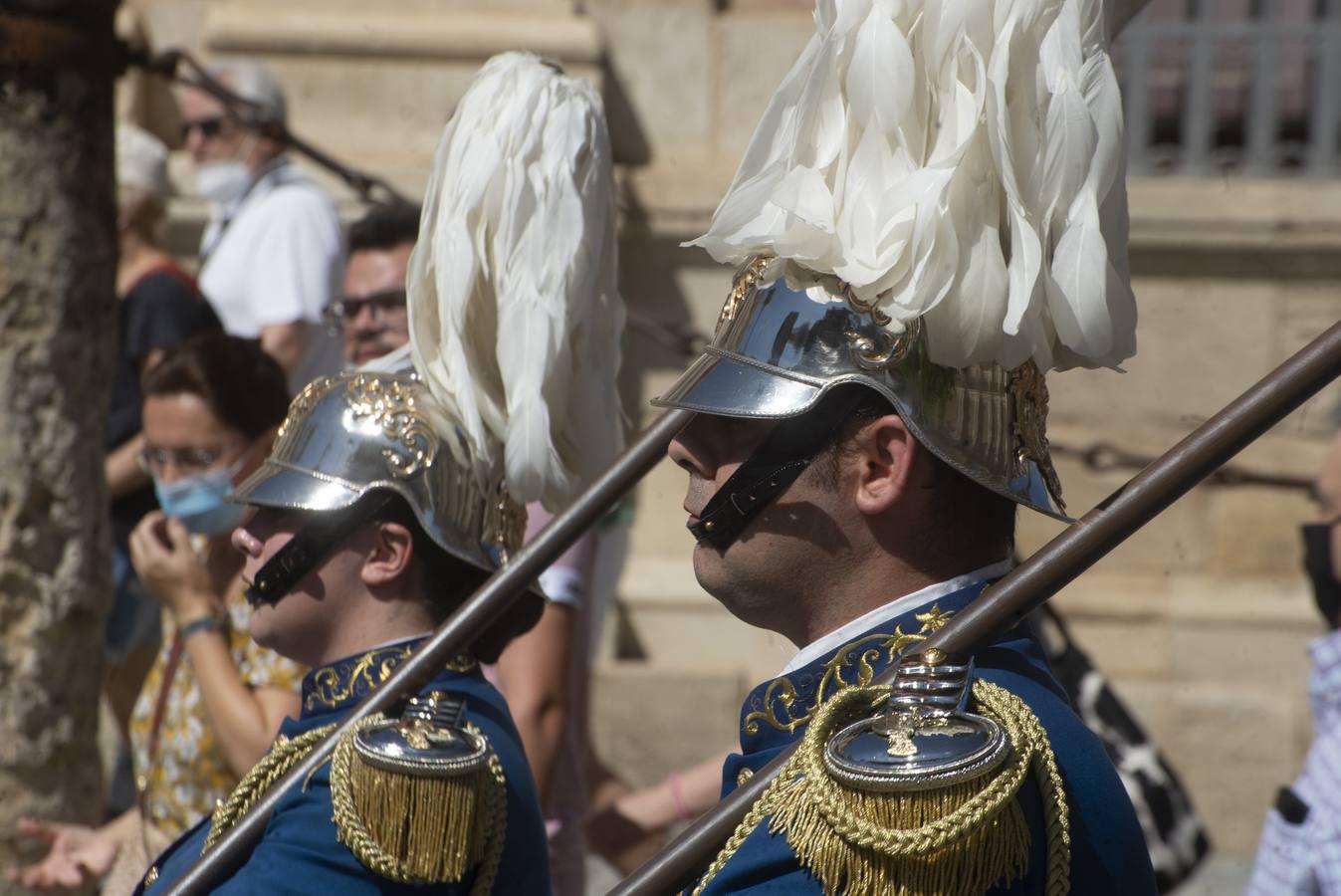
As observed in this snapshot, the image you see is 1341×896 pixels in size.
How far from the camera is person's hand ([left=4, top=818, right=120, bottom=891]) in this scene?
3.88m

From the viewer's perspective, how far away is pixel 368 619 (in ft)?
9.62

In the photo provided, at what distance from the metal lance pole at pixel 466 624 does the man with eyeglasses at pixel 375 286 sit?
1236 millimetres

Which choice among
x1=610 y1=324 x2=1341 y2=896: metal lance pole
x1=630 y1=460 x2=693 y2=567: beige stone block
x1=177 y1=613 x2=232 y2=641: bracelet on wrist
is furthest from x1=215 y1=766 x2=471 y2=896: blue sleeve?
x1=630 y1=460 x2=693 y2=567: beige stone block

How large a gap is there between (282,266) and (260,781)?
285cm

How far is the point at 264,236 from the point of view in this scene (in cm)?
560

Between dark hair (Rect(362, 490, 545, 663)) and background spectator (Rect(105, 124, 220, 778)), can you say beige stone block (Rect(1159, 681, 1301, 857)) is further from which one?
dark hair (Rect(362, 490, 545, 663))

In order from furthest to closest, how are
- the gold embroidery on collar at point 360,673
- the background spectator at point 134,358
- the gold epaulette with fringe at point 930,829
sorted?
the background spectator at point 134,358
the gold embroidery on collar at point 360,673
the gold epaulette with fringe at point 930,829

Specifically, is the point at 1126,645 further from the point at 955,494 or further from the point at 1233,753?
the point at 955,494

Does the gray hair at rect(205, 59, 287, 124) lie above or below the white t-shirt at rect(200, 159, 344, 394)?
above

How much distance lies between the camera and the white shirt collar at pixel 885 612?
86.5 inches

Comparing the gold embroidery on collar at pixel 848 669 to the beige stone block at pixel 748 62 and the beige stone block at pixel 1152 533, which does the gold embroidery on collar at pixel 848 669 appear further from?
the beige stone block at pixel 748 62

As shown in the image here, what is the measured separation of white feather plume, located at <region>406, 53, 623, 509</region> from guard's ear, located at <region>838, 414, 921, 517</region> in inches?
33.7

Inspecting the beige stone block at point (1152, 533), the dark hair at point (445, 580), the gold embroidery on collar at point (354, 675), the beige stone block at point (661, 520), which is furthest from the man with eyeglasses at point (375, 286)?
the beige stone block at point (1152, 533)

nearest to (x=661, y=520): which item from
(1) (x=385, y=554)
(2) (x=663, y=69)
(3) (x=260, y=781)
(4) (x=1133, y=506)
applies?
(2) (x=663, y=69)
